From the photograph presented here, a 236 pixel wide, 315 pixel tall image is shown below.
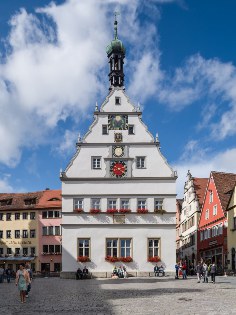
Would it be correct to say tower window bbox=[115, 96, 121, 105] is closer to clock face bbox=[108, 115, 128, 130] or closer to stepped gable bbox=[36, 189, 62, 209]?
clock face bbox=[108, 115, 128, 130]

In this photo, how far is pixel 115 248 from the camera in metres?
52.3

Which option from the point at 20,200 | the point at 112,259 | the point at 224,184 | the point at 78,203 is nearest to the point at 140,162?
the point at 78,203

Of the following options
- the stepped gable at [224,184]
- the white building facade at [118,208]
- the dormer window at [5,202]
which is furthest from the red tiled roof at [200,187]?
the dormer window at [5,202]

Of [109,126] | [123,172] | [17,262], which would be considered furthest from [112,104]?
[17,262]

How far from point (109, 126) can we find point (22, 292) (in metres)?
32.4

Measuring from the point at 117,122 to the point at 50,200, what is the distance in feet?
91.7

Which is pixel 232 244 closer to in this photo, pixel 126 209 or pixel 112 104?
pixel 126 209

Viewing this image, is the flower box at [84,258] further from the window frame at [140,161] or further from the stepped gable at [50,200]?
the stepped gable at [50,200]

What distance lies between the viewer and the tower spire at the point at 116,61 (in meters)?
58.1

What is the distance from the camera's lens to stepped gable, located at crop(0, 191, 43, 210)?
79.6m

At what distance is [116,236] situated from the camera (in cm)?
5212

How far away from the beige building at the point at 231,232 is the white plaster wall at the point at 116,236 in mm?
6272

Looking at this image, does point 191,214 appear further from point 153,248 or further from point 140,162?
point 140,162

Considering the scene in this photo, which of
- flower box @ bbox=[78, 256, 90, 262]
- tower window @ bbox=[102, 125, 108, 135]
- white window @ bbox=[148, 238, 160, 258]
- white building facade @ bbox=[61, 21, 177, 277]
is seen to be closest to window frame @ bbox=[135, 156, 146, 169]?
white building facade @ bbox=[61, 21, 177, 277]
